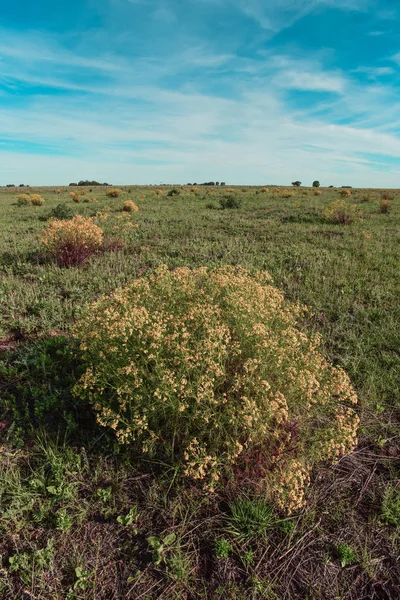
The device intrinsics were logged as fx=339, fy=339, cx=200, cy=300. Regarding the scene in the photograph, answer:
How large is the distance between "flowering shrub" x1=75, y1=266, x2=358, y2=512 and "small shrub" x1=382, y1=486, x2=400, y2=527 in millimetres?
512

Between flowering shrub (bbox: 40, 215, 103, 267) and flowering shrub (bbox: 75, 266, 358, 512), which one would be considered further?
flowering shrub (bbox: 40, 215, 103, 267)

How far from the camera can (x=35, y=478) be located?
296 centimetres

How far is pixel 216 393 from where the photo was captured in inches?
120

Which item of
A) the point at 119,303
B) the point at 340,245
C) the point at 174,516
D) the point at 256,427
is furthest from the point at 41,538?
the point at 340,245

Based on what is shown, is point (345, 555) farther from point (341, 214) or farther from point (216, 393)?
point (341, 214)

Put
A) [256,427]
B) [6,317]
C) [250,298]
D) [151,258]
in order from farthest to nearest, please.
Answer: [151,258] → [6,317] → [250,298] → [256,427]

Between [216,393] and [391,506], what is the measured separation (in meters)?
1.70

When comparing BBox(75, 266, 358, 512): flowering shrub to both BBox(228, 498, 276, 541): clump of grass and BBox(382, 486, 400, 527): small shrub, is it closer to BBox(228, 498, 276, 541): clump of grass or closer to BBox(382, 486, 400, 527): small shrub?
BBox(228, 498, 276, 541): clump of grass

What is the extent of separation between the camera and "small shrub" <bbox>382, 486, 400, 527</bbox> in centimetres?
272

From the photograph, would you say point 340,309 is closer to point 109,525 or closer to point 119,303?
point 119,303

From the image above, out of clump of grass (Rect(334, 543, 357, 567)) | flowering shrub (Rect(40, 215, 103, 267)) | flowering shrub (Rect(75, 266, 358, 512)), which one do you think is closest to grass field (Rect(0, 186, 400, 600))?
clump of grass (Rect(334, 543, 357, 567))

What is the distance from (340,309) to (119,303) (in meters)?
4.16

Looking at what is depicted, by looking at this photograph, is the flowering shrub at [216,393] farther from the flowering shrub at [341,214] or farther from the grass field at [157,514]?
the flowering shrub at [341,214]

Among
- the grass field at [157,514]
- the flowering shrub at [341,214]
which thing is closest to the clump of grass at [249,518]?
the grass field at [157,514]
